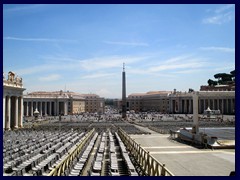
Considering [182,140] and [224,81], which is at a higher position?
[224,81]

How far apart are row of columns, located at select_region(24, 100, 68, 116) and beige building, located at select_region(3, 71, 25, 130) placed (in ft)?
196

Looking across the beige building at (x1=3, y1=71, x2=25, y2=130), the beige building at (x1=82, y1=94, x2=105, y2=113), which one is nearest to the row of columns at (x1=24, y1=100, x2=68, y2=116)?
the beige building at (x1=82, y1=94, x2=105, y2=113)

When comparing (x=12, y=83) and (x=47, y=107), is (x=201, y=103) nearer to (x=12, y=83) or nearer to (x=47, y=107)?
(x=47, y=107)

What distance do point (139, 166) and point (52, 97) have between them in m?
104

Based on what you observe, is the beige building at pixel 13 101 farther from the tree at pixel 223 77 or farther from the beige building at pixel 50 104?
the tree at pixel 223 77

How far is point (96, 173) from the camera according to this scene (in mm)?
14219

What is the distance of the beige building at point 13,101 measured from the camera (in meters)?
44.1

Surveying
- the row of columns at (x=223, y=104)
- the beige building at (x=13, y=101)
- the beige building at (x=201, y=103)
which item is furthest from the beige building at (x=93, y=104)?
the beige building at (x=13, y=101)

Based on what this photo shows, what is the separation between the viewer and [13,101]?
4872cm

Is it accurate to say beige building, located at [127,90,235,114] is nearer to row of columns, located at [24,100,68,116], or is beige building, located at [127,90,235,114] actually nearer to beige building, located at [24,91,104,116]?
beige building, located at [24,91,104,116]

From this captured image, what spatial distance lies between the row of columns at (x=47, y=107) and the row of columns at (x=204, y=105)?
49.3m

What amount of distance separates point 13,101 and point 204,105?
79123 mm
